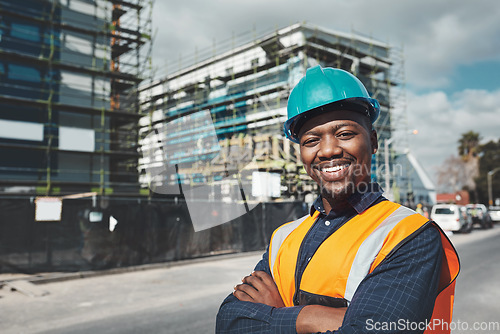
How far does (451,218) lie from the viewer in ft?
79.2

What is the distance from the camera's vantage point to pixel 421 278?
1305 mm

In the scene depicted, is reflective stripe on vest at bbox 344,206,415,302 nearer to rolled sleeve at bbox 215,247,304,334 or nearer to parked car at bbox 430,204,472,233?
rolled sleeve at bbox 215,247,304,334

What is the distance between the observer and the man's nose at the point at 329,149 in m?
1.57

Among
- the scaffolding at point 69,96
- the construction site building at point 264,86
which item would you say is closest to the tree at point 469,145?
the construction site building at point 264,86

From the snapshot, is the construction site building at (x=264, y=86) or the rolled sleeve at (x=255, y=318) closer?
the rolled sleeve at (x=255, y=318)

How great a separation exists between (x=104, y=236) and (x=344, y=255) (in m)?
11.1

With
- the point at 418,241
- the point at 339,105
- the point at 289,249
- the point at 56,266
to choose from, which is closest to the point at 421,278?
the point at 418,241

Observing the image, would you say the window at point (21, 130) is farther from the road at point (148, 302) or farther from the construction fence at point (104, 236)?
the road at point (148, 302)

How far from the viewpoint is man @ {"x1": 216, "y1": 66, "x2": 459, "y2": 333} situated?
1.31 meters

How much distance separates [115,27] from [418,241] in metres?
26.0

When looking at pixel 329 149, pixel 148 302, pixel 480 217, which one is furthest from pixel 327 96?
pixel 480 217

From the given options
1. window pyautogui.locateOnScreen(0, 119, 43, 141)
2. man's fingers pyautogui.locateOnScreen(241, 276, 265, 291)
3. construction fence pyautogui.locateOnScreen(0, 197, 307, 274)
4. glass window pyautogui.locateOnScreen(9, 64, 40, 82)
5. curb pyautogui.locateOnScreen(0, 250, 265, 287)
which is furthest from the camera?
glass window pyautogui.locateOnScreen(9, 64, 40, 82)

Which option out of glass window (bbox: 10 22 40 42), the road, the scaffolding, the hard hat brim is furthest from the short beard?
glass window (bbox: 10 22 40 42)

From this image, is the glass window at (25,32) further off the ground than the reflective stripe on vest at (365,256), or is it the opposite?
the glass window at (25,32)
